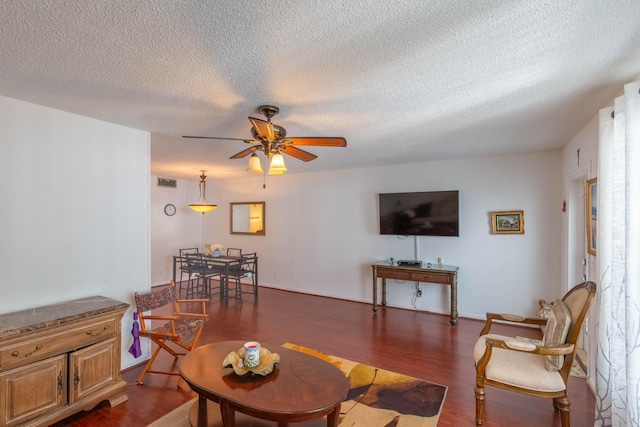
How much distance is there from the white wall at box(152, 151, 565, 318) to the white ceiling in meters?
1.39

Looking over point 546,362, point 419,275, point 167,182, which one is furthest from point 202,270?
point 546,362

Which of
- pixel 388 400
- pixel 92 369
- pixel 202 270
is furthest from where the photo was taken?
pixel 202 270

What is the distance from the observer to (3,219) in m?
2.25

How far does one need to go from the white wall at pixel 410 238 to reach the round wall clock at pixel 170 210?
0.50 feet

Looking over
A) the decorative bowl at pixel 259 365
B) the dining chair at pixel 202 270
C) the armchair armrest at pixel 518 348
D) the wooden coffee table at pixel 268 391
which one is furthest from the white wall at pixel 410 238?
the decorative bowl at pixel 259 365

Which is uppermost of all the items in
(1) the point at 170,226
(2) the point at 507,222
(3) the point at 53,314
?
(2) the point at 507,222

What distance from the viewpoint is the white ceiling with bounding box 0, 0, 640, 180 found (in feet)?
4.30

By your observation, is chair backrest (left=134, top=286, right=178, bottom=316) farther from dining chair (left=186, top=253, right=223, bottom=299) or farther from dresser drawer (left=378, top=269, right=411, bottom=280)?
dresser drawer (left=378, top=269, right=411, bottom=280)

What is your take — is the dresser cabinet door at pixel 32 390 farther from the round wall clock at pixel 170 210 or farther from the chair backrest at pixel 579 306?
the round wall clock at pixel 170 210

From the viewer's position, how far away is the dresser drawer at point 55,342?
1.91 meters

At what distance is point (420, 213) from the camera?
467 centimetres

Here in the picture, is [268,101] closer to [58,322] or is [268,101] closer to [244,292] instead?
[58,322]

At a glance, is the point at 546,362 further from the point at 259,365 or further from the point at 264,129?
the point at 264,129

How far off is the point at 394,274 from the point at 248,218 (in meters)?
3.69
